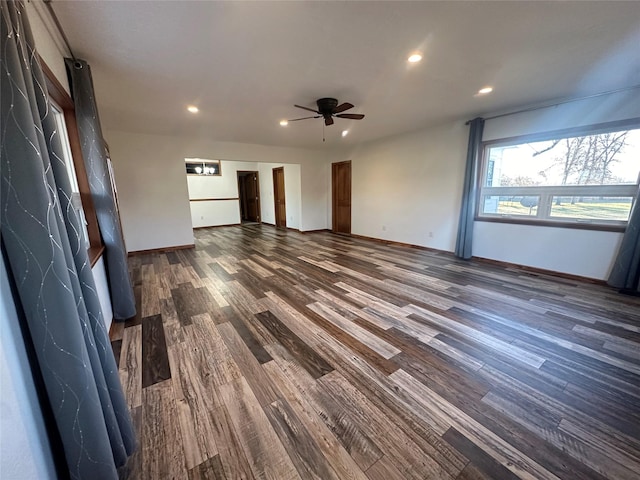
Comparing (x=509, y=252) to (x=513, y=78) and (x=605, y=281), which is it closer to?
(x=605, y=281)

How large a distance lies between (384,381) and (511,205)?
377cm

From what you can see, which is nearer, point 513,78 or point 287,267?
point 513,78

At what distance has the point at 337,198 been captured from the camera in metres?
7.28

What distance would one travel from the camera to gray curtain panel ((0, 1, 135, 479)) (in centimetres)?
77

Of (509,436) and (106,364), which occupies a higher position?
(106,364)

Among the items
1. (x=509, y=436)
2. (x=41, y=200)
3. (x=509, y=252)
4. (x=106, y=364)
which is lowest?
(x=509, y=436)

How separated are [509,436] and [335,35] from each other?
2.81m

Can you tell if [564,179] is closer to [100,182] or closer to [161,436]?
[161,436]

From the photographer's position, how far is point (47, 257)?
818mm

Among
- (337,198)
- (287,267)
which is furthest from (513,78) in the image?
(337,198)

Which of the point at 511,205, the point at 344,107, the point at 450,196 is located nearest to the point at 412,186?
the point at 450,196

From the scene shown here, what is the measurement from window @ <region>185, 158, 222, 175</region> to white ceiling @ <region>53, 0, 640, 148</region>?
4610 millimetres

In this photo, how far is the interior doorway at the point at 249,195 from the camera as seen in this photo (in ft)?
30.8

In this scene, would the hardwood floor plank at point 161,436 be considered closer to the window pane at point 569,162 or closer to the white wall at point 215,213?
the window pane at point 569,162
